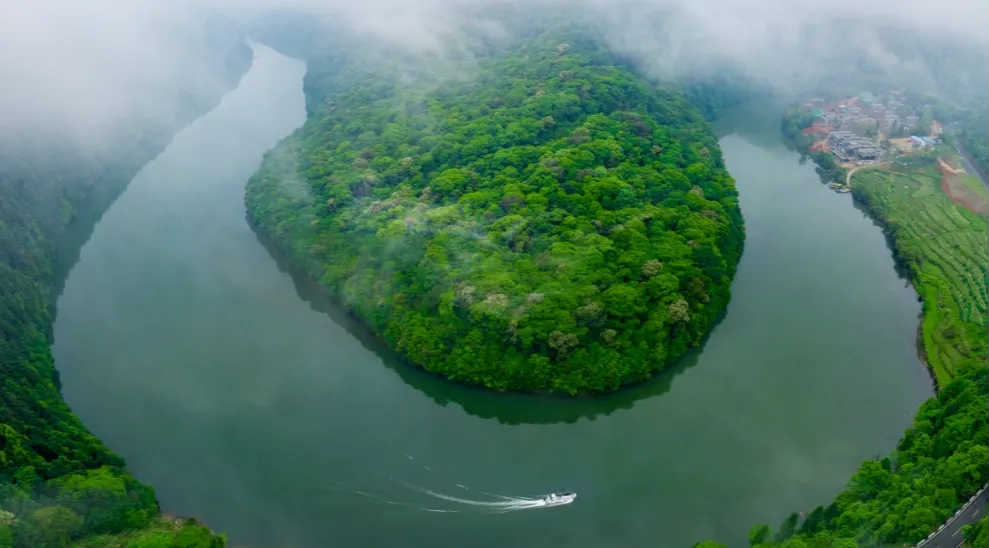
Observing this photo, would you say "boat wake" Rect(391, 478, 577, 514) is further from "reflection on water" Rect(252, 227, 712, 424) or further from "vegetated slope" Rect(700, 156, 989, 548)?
"vegetated slope" Rect(700, 156, 989, 548)

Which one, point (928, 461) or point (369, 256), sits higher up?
point (369, 256)

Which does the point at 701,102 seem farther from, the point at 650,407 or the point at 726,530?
the point at 726,530

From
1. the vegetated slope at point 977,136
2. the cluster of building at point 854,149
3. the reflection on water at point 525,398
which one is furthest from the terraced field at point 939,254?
the reflection on water at point 525,398

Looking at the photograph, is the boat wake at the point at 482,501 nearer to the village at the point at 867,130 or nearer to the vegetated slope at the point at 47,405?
the vegetated slope at the point at 47,405

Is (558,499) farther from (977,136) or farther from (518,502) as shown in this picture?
(977,136)

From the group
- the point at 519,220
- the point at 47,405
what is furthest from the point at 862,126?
the point at 47,405

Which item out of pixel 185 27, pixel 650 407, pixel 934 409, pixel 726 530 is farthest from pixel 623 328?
pixel 185 27

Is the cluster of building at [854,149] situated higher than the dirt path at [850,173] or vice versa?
the cluster of building at [854,149]
